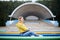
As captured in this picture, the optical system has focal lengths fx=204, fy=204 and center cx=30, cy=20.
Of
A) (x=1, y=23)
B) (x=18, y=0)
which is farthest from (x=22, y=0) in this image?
(x=1, y=23)

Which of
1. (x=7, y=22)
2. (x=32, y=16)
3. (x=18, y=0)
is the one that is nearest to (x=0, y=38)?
(x=7, y=22)

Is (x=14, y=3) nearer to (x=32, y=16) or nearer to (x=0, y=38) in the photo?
(x=32, y=16)

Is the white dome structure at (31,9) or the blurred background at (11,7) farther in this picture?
the blurred background at (11,7)

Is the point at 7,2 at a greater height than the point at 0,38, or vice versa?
the point at 7,2

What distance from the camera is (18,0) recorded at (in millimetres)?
29109

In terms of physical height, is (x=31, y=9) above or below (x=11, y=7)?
below

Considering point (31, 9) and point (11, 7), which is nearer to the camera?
point (31, 9)

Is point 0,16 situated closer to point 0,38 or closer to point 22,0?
point 22,0

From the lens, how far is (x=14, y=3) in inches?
1107

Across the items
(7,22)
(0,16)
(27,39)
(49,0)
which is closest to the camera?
(27,39)

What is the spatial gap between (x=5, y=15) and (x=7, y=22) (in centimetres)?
271

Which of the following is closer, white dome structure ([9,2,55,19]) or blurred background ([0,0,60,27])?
white dome structure ([9,2,55,19])

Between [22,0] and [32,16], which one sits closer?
[22,0]

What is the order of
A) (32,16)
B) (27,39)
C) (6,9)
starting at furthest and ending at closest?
(32,16), (6,9), (27,39)
